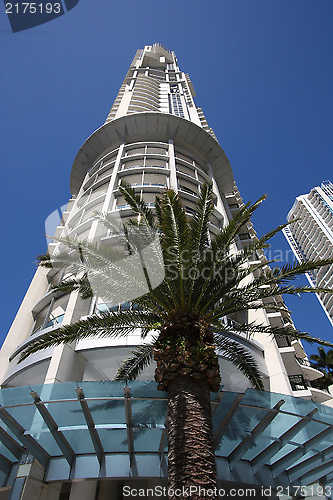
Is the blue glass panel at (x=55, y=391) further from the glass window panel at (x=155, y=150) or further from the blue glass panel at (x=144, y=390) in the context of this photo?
the glass window panel at (x=155, y=150)

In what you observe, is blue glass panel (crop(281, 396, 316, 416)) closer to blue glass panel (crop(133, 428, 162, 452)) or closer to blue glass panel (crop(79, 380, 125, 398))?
blue glass panel (crop(133, 428, 162, 452))

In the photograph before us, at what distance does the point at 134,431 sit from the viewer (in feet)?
26.2

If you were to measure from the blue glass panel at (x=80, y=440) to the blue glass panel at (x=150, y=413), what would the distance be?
52.7 inches

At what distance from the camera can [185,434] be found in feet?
18.5

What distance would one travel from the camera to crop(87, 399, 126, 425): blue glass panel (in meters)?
7.35

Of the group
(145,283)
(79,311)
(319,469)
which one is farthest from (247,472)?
(79,311)

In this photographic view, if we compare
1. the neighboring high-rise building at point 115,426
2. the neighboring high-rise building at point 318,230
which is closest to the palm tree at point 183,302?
the neighboring high-rise building at point 115,426

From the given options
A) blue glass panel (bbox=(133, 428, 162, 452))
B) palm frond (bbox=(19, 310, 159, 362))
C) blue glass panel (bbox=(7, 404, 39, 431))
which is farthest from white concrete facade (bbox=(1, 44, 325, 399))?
blue glass panel (bbox=(133, 428, 162, 452))

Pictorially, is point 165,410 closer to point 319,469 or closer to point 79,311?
point 319,469

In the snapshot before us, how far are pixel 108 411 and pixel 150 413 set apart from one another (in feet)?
3.30

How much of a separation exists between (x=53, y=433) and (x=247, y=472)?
220 inches

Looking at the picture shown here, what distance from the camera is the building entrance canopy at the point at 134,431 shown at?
722cm

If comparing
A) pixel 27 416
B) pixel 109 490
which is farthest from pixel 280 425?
pixel 109 490

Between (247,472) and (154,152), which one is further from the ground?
(154,152)
